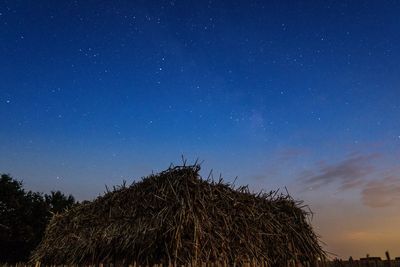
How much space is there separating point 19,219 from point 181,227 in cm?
2537

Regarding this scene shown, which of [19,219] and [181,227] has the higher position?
[19,219]

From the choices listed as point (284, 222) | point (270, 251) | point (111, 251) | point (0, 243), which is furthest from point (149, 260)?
point (0, 243)

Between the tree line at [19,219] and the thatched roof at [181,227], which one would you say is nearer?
the thatched roof at [181,227]

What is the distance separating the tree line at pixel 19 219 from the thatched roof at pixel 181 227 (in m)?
16.0

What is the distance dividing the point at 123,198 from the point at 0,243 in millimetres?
20861

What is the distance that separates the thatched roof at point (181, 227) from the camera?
→ 1112 centimetres

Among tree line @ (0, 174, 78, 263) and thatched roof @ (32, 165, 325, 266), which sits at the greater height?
tree line @ (0, 174, 78, 263)

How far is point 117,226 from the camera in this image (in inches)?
506

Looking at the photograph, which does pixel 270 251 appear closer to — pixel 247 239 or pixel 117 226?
pixel 247 239

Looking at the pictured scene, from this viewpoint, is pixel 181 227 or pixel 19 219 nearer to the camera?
pixel 181 227

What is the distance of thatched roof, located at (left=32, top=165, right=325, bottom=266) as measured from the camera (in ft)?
36.5

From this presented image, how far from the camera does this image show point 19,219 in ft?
104

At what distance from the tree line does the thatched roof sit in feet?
52.4

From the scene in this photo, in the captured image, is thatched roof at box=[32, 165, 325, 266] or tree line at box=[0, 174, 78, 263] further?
tree line at box=[0, 174, 78, 263]
